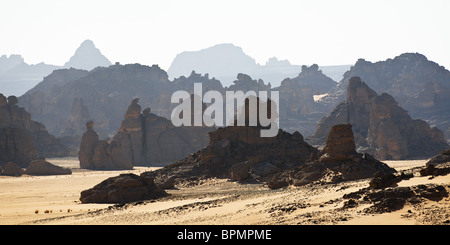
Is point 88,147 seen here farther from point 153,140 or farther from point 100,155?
point 153,140

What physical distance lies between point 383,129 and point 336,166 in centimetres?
5503

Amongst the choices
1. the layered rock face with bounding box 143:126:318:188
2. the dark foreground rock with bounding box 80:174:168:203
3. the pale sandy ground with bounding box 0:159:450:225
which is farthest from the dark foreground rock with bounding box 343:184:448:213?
the layered rock face with bounding box 143:126:318:188

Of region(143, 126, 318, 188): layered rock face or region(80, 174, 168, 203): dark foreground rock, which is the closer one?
region(80, 174, 168, 203): dark foreground rock

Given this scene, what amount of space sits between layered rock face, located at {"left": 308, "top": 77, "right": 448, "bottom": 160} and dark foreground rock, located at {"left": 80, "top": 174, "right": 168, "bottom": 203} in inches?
2217

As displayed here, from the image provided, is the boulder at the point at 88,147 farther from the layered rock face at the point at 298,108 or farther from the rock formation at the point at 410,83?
the rock formation at the point at 410,83

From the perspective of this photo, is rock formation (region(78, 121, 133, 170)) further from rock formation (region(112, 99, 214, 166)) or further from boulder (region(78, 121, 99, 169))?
rock formation (region(112, 99, 214, 166))

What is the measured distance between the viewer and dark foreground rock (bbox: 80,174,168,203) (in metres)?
33.7

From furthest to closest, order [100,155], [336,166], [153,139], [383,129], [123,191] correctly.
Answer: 1. [153,139]
2. [383,129]
3. [100,155]
4. [336,166]
5. [123,191]

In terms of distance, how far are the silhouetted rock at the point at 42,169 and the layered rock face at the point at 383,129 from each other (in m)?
42.0

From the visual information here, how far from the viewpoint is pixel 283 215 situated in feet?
65.2

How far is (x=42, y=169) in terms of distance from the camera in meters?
73.1

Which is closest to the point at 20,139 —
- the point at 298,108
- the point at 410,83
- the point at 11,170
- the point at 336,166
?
the point at 11,170

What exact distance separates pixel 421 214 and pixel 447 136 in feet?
340
